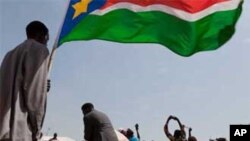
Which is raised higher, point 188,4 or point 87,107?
point 188,4

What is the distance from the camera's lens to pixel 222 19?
834 cm

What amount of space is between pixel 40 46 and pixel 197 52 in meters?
3.41

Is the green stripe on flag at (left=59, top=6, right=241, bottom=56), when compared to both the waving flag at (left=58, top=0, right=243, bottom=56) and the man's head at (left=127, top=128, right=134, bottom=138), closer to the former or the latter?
the waving flag at (left=58, top=0, right=243, bottom=56)

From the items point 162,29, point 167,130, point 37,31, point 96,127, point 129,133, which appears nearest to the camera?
point 37,31

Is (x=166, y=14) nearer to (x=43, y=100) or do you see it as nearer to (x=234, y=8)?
(x=234, y=8)

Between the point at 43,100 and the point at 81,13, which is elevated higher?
the point at 81,13

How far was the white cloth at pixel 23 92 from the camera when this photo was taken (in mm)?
4781

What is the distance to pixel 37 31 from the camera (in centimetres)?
538

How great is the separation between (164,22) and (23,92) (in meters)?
3.75

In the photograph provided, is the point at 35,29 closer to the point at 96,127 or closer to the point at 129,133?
the point at 96,127

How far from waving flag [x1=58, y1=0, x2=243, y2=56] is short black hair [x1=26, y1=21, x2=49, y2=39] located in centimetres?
251

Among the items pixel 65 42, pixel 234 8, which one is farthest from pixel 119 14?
pixel 234 8

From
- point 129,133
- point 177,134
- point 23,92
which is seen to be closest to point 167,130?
point 177,134

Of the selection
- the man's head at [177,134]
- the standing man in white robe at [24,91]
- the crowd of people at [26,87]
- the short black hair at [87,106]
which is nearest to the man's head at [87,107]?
the short black hair at [87,106]
